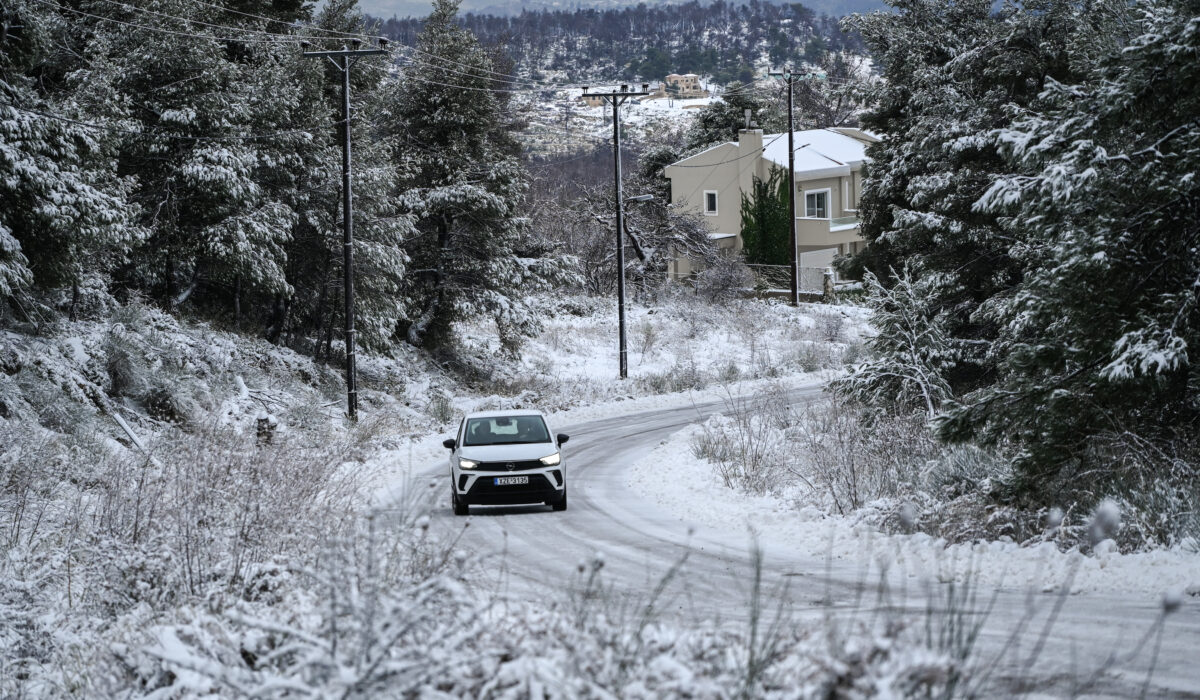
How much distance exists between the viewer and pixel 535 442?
56.4 ft

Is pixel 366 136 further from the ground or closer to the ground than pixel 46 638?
further from the ground

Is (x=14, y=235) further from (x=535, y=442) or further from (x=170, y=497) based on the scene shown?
(x=170, y=497)

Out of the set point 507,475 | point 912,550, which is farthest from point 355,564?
point 507,475

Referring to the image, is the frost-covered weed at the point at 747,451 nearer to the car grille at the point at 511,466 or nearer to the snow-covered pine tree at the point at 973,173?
the snow-covered pine tree at the point at 973,173

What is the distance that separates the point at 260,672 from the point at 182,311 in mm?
27395

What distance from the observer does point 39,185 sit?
19016 mm

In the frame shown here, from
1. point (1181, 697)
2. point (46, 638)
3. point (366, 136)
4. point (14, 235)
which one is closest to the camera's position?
point (1181, 697)

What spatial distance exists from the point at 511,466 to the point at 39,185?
9.87 m

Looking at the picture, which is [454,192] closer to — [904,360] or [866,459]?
[904,360]

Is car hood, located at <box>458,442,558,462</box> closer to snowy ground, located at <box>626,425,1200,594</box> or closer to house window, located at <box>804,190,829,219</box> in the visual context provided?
snowy ground, located at <box>626,425,1200,594</box>

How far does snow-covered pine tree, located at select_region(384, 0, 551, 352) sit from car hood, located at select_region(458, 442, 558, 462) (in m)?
21.5

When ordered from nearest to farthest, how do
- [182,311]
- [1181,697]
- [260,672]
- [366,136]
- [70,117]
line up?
1. [260,672]
2. [1181,697]
3. [70,117]
4. [182,311]
5. [366,136]

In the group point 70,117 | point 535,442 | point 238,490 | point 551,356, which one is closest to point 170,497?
point 238,490

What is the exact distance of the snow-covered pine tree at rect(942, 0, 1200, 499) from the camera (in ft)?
36.7
